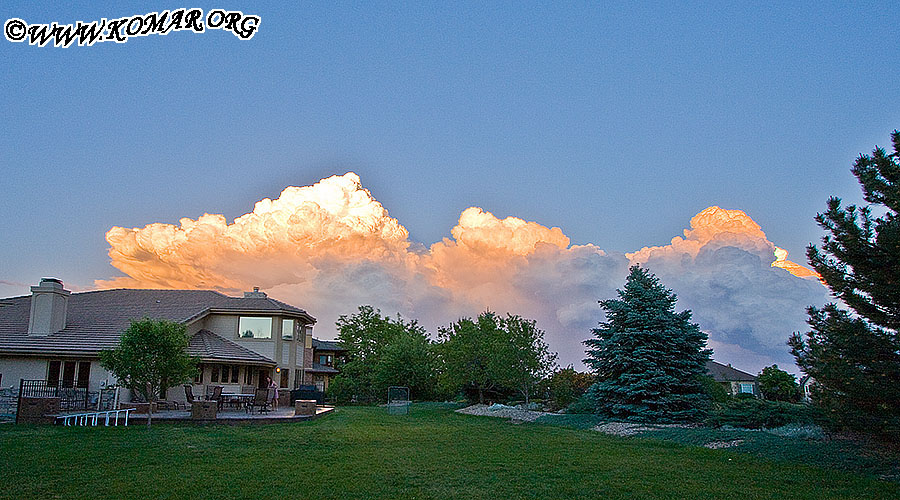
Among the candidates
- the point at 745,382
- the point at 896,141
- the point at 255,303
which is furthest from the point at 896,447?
the point at 745,382

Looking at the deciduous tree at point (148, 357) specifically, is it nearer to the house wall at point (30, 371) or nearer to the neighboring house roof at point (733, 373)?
the house wall at point (30, 371)

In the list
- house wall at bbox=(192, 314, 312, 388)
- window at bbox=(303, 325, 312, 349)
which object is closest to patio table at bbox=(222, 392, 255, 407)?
house wall at bbox=(192, 314, 312, 388)

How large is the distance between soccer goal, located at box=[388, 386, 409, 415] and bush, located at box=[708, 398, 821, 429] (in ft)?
49.2

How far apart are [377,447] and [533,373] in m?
17.3

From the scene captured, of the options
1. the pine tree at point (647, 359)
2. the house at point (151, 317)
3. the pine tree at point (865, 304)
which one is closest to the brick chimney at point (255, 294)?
the house at point (151, 317)

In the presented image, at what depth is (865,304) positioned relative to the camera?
41.0ft

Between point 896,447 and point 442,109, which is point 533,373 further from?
point 896,447

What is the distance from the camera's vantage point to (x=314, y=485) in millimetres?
9570

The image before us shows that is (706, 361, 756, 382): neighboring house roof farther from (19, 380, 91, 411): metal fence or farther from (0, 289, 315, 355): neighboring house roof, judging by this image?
(19, 380, 91, 411): metal fence

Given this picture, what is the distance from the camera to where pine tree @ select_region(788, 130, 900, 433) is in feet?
38.0

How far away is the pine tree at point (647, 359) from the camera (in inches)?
911

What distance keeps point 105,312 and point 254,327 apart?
285 inches

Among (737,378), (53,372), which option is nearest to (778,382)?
(737,378)

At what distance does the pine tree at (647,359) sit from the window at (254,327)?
17512 millimetres
